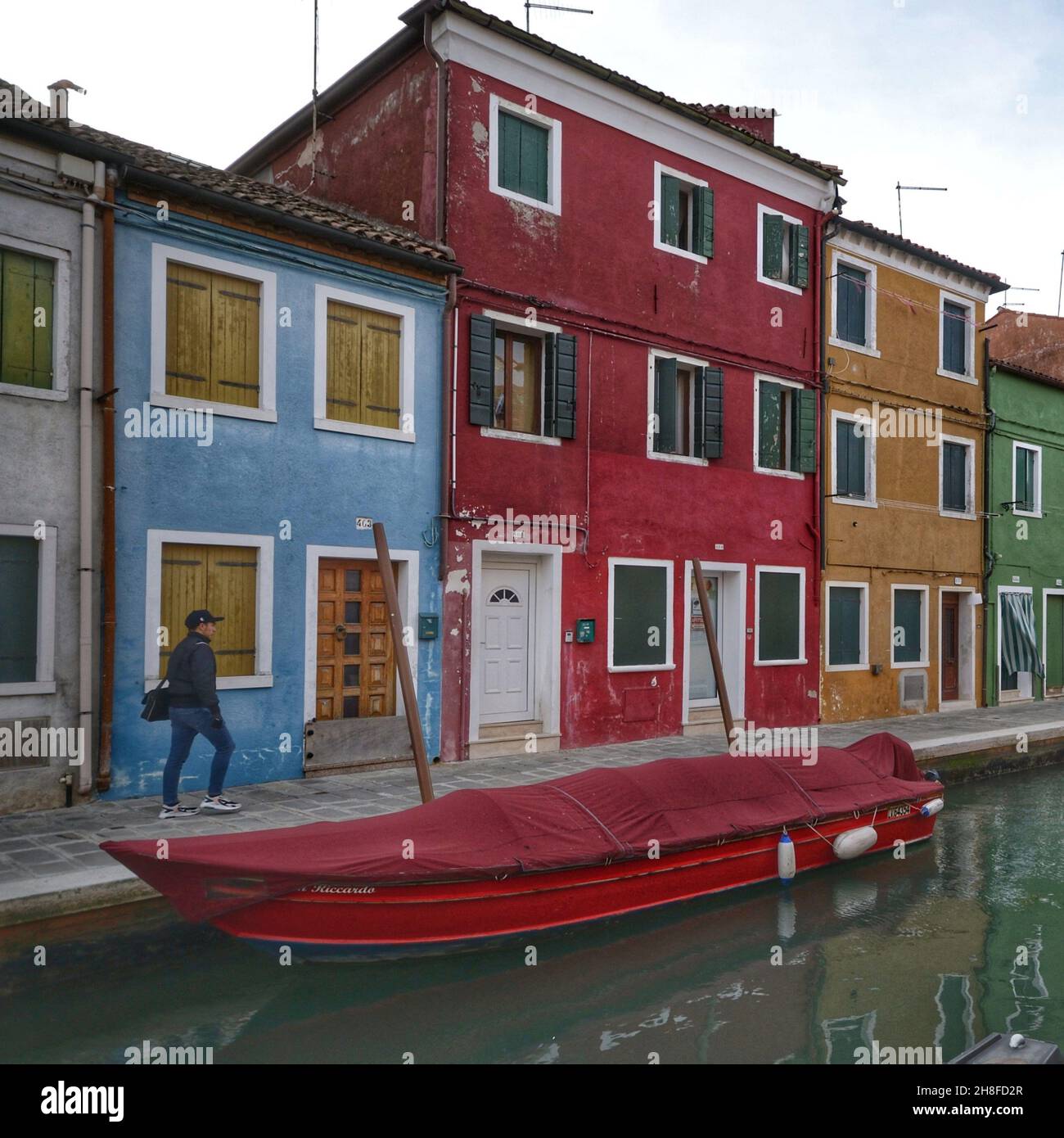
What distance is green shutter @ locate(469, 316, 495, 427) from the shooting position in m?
12.2

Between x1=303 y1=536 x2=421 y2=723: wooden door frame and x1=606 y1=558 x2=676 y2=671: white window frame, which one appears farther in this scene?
x1=606 y1=558 x2=676 y2=671: white window frame

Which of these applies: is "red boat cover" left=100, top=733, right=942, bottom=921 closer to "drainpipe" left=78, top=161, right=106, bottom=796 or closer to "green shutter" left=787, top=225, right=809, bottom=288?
"drainpipe" left=78, top=161, right=106, bottom=796

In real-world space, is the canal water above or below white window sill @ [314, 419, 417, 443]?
below

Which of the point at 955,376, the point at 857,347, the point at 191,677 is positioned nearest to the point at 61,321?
the point at 191,677

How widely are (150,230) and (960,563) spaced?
15683 millimetres

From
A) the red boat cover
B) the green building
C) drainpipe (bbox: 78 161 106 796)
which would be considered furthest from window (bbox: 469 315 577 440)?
the green building

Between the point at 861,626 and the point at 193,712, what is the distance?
1214 cm

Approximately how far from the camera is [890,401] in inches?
712

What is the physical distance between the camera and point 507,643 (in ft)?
42.2

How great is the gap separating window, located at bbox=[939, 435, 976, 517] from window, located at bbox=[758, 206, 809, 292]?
497 cm

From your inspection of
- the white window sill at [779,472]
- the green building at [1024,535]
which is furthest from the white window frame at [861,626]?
the green building at [1024,535]

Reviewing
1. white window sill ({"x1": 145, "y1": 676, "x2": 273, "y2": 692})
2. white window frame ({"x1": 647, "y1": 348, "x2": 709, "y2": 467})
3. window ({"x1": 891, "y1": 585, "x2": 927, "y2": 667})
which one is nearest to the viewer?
white window sill ({"x1": 145, "y1": 676, "x2": 273, "y2": 692})

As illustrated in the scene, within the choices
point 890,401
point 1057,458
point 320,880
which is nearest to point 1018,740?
point 890,401
